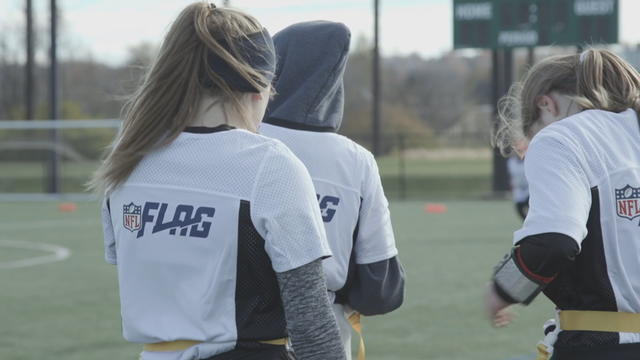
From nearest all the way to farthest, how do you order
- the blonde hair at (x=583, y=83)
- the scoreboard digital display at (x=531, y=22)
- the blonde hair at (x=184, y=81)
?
the blonde hair at (x=184, y=81)
the blonde hair at (x=583, y=83)
the scoreboard digital display at (x=531, y=22)

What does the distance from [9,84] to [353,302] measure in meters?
56.8

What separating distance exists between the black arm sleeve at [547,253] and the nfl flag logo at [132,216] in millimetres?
927

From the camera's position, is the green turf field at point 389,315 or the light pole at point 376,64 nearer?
the green turf field at point 389,315

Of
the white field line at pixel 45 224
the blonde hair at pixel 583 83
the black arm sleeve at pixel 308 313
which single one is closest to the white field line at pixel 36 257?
the white field line at pixel 45 224

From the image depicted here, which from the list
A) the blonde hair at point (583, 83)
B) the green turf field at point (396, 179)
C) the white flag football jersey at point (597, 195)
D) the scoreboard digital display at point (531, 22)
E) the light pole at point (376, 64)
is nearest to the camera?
the white flag football jersey at point (597, 195)

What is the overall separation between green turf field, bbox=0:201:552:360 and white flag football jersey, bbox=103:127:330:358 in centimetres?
501

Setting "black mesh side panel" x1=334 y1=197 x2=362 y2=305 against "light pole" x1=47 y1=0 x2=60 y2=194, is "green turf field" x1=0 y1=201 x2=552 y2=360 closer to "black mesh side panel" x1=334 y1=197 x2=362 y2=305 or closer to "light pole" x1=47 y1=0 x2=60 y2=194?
"black mesh side panel" x1=334 y1=197 x2=362 y2=305

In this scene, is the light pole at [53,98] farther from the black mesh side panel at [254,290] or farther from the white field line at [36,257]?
the black mesh side panel at [254,290]

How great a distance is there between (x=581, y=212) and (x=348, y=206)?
3.20 ft

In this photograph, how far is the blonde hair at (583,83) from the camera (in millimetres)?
2967

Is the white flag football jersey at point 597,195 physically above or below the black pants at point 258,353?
above

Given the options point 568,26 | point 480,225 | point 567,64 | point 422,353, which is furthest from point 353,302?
point 568,26

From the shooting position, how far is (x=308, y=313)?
7.63 feet

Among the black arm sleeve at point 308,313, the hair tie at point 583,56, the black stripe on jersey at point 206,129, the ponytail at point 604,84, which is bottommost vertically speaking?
the black arm sleeve at point 308,313
